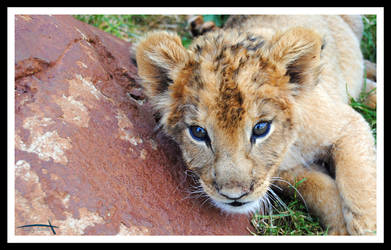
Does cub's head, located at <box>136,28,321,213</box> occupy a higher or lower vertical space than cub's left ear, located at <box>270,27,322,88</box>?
lower

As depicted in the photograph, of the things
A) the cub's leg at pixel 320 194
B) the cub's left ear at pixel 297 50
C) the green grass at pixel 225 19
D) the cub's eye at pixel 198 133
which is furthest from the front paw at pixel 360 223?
the cub's eye at pixel 198 133

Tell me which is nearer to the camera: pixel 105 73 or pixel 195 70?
pixel 195 70

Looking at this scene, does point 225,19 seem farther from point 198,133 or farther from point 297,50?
point 198,133

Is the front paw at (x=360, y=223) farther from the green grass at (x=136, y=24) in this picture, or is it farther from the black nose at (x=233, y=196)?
the green grass at (x=136, y=24)

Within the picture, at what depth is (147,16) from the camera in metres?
6.45

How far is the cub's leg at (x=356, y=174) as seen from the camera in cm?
309

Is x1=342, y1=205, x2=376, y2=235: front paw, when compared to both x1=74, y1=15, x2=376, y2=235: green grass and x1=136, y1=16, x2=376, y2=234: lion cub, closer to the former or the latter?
x1=136, y1=16, x2=376, y2=234: lion cub

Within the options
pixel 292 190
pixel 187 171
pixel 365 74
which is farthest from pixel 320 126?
pixel 365 74

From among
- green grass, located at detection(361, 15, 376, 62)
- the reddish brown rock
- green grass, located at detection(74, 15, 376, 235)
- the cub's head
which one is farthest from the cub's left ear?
green grass, located at detection(361, 15, 376, 62)

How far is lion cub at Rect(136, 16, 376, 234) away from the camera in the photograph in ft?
9.00

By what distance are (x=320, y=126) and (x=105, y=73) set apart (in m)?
1.84

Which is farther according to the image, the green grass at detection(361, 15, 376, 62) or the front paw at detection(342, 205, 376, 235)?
the green grass at detection(361, 15, 376, 62)

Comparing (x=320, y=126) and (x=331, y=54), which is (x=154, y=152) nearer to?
(x=320, y=126)

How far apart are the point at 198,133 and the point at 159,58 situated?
0.62 meters
